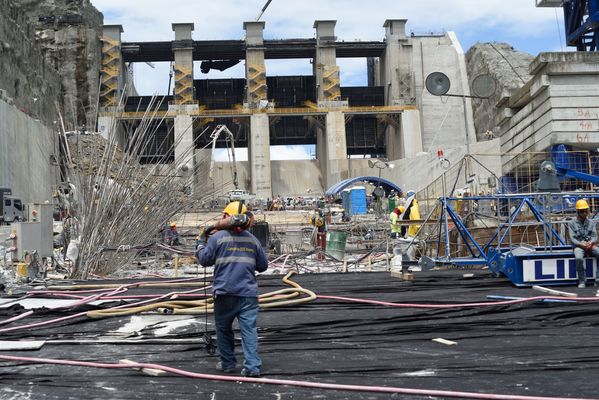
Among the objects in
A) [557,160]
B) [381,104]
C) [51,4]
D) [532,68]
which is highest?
[51,4]

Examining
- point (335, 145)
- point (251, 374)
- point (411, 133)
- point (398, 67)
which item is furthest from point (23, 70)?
point (251, 374)

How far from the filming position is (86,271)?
13.5 metres

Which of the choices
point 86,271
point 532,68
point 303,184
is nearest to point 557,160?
point 532,68

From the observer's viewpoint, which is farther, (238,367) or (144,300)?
(144,300)

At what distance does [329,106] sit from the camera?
56.3 metres

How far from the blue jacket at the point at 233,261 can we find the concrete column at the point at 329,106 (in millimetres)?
49096

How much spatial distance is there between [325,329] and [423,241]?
Result: 762cm

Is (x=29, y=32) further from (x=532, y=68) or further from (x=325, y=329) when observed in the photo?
(x=325, y=329)

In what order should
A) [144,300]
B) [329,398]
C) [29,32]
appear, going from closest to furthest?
[329,398] < [144,300] < [29,32]

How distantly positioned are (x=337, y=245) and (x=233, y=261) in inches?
488

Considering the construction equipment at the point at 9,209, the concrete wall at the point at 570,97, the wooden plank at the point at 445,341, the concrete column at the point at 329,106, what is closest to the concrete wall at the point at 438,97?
the concrete column at the point at 329,106

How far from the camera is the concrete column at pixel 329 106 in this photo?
5559cm

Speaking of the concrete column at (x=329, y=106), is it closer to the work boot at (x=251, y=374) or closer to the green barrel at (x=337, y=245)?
the green barrel at (x=337, y=245)

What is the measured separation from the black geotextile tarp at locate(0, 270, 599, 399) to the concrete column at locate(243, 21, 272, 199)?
46652mm
